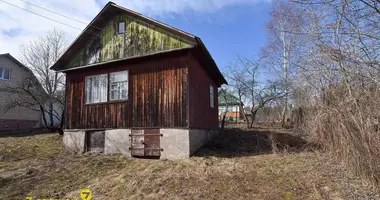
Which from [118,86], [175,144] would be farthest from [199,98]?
[118,86]

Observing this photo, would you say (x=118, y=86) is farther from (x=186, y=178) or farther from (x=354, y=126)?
(x=354, y=126)

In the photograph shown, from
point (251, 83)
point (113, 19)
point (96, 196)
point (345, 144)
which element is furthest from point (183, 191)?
point (251, 83)

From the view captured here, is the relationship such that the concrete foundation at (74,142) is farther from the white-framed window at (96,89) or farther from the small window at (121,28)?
the small window at (121,28)

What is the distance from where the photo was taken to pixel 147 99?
9.34 metres

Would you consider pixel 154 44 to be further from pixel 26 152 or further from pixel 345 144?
pixel 26 152

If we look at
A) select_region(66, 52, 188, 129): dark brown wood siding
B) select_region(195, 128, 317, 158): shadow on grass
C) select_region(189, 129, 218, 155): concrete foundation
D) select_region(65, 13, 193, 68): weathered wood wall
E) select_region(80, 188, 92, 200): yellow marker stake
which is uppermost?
select_region(65, 13, 193, 68): weathered wood wall

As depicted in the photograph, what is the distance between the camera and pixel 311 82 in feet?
24.2

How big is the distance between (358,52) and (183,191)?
5332 millimetres

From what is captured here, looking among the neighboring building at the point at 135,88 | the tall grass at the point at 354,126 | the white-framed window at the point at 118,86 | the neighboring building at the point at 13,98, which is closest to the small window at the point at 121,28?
the neighboring building at the point at 135,88

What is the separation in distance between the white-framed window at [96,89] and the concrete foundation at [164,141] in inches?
59.2

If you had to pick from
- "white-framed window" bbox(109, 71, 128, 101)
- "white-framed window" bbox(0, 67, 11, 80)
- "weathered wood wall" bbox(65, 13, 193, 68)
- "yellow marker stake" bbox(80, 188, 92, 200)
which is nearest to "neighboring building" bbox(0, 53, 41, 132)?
"white-framed window" bbox(0, 67, 11, 80)

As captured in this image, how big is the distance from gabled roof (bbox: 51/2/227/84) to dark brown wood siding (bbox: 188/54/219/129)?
22.6 inches

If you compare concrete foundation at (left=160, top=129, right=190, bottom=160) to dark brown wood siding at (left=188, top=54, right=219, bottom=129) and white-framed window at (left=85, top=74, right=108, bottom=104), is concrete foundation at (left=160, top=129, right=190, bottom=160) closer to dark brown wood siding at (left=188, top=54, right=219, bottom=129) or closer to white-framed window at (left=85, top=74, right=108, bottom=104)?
dark brown wood siding at (left=188, top=54, right=219, bottom=129)

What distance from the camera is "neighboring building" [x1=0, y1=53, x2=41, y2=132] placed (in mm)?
20703
